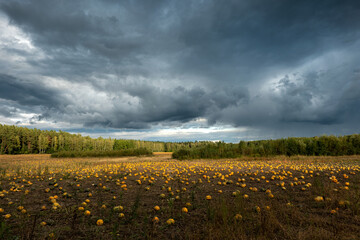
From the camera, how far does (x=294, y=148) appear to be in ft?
66.6

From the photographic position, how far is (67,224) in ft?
12.3

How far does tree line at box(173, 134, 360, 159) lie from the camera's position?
19734 mm

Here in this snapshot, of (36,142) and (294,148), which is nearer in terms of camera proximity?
(294,148)

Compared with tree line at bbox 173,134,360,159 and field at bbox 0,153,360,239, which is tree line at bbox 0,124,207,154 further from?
field at bbox 0,153,360,239

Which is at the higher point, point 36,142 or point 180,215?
point 36,142

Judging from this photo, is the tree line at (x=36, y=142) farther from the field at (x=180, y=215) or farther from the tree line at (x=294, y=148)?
the field at (x=180, y=215)

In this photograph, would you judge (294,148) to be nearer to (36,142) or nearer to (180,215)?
(180,215)

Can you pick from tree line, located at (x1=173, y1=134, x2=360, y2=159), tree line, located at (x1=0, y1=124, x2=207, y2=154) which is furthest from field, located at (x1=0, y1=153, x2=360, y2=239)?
tree line, located at (x1=0, y1=124, x2=207, y2=154)

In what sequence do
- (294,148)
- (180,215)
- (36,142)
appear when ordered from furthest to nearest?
(36,142) < (294,148) < (180,215)

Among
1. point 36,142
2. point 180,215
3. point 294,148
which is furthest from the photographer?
point 36,142

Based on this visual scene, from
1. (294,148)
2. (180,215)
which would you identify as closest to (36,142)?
(294,148)

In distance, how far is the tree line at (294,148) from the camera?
64.7 feet

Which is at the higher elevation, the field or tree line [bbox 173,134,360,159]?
tree line [bbox 173,134,360,159]

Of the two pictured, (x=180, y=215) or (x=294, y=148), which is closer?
(x=180, y=215)
